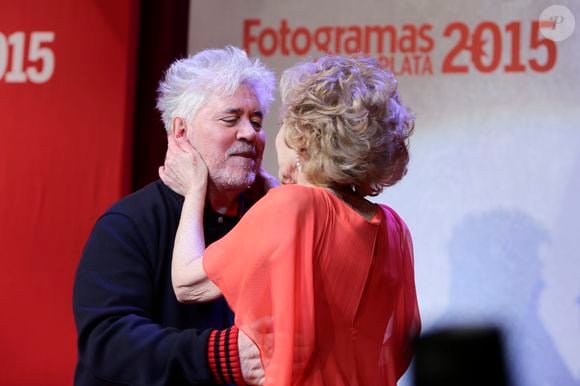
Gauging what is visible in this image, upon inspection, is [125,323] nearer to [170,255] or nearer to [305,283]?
[170,255]

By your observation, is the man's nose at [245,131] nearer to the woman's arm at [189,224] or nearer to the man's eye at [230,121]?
the man's eye at [230,121]

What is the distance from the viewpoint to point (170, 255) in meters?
2.02

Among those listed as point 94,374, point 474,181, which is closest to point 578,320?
point 474,181

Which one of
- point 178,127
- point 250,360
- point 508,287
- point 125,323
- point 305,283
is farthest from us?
point 508,287

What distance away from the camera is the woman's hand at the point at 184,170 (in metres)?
2.03

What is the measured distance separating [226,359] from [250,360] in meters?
0.05

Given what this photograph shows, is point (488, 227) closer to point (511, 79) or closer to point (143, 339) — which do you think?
point (511, 79)

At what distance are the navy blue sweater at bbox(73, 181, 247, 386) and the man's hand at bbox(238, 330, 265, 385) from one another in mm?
85

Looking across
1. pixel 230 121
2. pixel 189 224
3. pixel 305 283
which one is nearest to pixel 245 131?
pixel 230 121

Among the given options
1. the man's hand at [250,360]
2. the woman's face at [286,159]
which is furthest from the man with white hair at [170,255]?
the woman's face at [286,159]

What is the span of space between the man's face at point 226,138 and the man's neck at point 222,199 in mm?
27

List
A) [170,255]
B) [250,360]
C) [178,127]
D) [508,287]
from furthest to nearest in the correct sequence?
[508,287], [178,127], [170,255], [250,360]

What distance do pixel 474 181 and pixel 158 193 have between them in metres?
1.46

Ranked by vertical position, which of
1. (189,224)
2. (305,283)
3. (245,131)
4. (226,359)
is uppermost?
(245,131)
